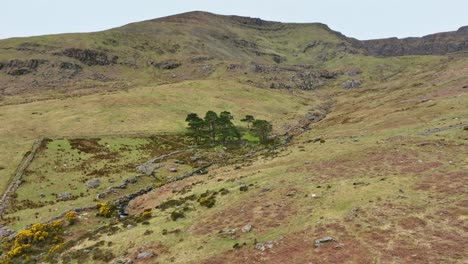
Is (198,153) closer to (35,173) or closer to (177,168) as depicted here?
(177,168)

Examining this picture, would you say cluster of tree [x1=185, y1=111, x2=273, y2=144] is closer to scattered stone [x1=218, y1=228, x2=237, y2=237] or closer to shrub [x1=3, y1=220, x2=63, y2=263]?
shrub [x1=3, y1=220, x2=63, y2=263]

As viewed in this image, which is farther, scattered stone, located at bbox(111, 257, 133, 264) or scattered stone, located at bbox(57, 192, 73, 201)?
scattered stone, located at bbox(57, 192, 73, 201)

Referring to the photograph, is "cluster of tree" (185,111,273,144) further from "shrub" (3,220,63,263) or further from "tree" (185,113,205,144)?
"shrub" (3,220,63,263)

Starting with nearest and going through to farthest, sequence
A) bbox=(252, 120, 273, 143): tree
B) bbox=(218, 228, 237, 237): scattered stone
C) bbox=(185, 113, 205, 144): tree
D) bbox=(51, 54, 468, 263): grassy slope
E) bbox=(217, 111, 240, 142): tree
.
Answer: bbox=(51, 54, 468, 263): grassy slope → bbox=(218, 228, 237, 237): scattered stone → bbox=(185, 113, 205, 144): tree → bbox=(217, 111, 240, 142): tree → bbox=(252, 120, 273, 143): tree

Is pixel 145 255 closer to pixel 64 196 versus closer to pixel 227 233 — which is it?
pixel 227 233

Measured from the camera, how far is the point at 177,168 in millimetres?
72062

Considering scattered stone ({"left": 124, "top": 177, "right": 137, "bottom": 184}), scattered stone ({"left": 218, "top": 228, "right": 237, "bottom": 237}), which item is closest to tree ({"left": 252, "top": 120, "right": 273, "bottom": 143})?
scattered stone ({"left": 124, "top": 177, "right": 137, "bottom": 184})

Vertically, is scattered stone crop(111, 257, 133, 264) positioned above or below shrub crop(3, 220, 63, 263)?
above

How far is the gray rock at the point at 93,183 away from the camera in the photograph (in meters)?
62.3

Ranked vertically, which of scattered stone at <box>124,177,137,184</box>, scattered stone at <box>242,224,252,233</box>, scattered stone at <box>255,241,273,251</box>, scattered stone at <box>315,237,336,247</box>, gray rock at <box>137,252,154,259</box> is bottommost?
scattered stone at <box>124,177,137,184</box>

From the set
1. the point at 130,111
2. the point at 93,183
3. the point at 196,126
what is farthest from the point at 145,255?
the point at 130,111

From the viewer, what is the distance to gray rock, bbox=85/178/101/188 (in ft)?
204

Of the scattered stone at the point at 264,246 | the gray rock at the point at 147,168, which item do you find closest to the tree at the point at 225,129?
the gray rock at the point at 147,168

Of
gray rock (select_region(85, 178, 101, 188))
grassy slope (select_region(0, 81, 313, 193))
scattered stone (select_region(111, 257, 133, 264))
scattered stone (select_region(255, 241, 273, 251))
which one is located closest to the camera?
scattered stone (select_region(255, 241, 273, 251))
